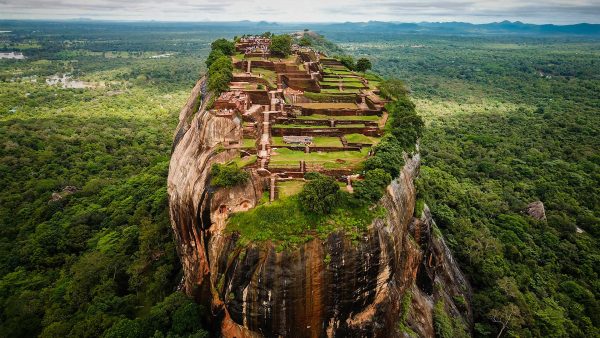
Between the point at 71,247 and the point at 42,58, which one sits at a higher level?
the point at 42,58

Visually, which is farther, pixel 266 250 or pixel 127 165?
pixel 127 165

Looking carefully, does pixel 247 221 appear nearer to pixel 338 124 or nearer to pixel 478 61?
pixel 338 124

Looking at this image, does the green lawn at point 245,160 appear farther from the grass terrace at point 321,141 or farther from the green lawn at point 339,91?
the green lawn at point 339,91

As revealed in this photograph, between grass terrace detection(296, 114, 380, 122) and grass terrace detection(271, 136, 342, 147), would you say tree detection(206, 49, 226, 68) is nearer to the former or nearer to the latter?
grass terrace detection(296, 114, 380, 122)

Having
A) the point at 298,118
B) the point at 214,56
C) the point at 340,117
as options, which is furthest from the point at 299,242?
the point at 214,56

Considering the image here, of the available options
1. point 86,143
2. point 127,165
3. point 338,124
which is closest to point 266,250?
point 338,124

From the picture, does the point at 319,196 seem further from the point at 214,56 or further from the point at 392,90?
the point at 214,56

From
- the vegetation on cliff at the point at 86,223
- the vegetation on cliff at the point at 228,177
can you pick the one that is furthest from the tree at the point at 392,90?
the vegetation on cliff at the point at 86,223
